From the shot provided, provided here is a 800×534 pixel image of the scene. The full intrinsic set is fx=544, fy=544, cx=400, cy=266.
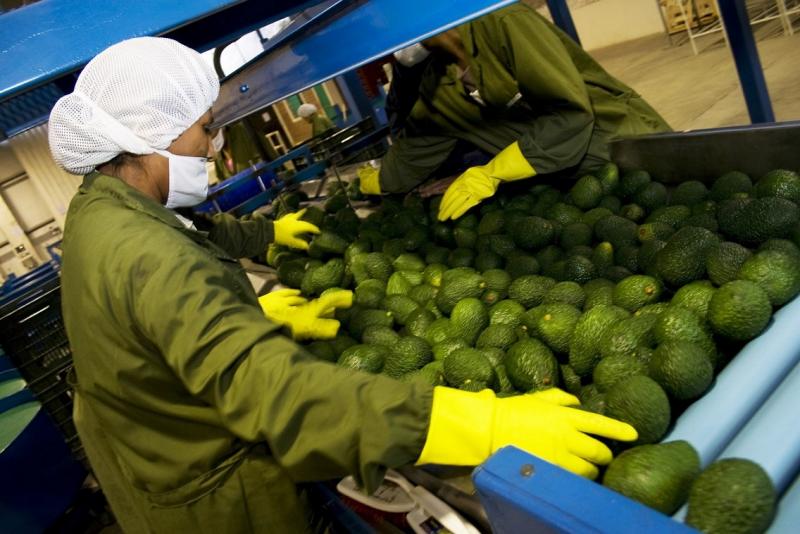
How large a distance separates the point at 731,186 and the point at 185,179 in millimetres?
2273

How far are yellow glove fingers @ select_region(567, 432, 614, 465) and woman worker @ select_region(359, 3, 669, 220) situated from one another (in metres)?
2.07

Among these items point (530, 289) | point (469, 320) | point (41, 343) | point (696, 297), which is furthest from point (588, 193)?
point (41, 343)

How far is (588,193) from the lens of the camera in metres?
2.91

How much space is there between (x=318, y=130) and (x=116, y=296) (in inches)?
397

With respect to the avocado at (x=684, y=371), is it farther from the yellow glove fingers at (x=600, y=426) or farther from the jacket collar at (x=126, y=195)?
the jacket collar at (x=126, y=195)

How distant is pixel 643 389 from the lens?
1419 millimetres

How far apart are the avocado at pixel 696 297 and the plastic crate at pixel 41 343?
3264 millimetres

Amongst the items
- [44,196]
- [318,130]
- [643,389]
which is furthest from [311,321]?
[44,196]

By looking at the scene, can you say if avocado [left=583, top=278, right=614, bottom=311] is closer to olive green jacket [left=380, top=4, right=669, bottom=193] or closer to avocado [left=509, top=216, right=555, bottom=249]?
avocado [left=509, top=216, right=555, bottom=249]

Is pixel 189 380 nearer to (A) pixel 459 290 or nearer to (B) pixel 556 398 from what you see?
(B) pixel 556 398

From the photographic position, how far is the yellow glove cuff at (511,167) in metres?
3.20

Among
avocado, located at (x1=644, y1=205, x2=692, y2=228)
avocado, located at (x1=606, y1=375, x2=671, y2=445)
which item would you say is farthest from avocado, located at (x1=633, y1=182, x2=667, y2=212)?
avocado, located at (x1=606, y1=375, x2=671, y2=445)

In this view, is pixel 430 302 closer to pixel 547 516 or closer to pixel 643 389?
pixel 643 389

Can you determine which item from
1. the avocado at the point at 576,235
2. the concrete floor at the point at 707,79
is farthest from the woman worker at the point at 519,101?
the concrete floor at the point at 707,79
